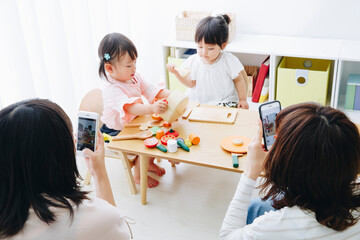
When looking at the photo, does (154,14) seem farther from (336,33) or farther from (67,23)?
(336,33)

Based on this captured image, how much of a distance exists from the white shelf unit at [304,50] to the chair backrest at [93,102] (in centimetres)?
108

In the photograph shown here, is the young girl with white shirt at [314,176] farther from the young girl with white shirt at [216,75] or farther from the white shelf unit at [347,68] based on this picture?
the white shelf unit at [347,68]

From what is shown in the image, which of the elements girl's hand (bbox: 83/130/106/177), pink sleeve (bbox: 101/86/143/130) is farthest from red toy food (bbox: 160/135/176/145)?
girl's hand (bbox: 83/130/106/177)

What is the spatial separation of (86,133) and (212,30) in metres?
1.04

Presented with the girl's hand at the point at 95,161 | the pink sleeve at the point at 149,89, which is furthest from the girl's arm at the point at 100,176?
the pink sleeve at the point at 149,89

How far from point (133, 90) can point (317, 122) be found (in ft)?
4.33

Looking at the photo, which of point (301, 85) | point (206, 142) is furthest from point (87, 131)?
point (301, 85)

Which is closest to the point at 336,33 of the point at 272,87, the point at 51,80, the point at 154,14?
the point at 272,87

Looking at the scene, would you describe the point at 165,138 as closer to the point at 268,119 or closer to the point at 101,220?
the point at 268,119

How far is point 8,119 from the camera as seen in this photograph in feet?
3.27

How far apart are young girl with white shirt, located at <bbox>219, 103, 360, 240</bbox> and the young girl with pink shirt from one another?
0.94 meters

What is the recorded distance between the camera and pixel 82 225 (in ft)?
3.52

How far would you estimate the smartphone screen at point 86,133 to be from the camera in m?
1.57

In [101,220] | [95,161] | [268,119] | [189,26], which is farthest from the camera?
[189,26]
